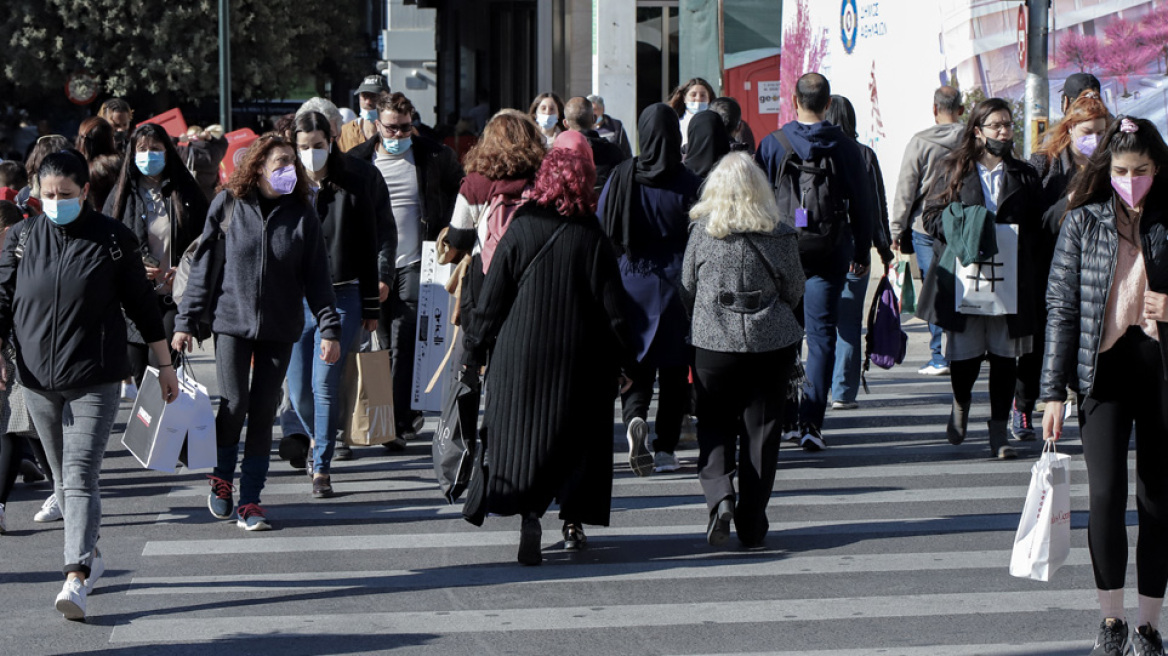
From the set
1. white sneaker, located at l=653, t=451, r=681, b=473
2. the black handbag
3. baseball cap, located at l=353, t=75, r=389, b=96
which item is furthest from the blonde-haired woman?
baseball cap, located at l=353, t=75, r=389, b=96

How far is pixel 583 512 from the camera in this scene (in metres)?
6.93

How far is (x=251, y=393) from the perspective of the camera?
25.0ft

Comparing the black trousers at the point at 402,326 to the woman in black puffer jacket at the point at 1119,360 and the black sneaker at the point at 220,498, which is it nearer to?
the black sneaker at the point at 220,498

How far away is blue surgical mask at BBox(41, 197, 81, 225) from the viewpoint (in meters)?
6.16

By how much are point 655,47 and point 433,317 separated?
17.0 meters

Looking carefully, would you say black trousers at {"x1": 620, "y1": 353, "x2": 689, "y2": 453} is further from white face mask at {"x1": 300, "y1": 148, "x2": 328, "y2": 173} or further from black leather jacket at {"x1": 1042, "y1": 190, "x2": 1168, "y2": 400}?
black leather jacket at {"x1": 1042, "y1": 190, "x2": 1168, "y2": 400}

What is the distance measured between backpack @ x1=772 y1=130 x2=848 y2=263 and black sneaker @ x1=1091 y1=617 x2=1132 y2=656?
4.12 meters

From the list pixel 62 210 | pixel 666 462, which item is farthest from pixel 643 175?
pixel 62 210

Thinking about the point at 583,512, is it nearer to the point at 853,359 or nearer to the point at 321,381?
the point at 321,381

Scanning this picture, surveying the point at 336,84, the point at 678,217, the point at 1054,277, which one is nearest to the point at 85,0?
the point at 336,84

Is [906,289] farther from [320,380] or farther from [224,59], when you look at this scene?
[224,59]

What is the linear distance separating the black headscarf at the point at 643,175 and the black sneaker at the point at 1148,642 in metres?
3.60

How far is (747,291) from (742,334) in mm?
199

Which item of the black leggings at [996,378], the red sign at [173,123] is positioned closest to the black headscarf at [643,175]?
the black leggings at [996,378]
